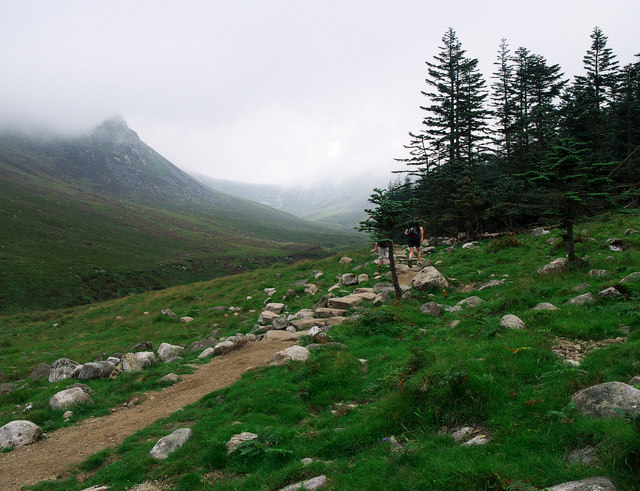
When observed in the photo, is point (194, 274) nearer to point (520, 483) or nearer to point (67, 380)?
point (67, 380)

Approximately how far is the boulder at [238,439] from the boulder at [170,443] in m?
1.53

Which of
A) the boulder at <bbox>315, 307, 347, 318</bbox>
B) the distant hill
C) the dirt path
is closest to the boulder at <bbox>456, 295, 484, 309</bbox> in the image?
the boulder at <bbox>315, 307, 347, 318</bbox>

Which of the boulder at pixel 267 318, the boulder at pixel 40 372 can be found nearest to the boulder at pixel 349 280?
the boulder at pixel 267 318

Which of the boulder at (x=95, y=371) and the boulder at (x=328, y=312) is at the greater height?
the boulder at (x=328, y=312)

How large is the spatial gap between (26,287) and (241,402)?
7942 centimetres

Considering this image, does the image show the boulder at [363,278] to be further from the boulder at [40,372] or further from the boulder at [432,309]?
the boulder at [40,372]

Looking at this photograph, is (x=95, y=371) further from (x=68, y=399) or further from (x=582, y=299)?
(x=582, y=299)

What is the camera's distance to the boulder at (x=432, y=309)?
14.2 metres

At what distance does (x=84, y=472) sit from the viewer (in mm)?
8242

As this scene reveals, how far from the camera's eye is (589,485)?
3896mm

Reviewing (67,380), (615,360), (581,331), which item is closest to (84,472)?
(67,380)

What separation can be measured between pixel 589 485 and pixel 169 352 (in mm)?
17217

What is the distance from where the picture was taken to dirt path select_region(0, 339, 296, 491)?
339 inches

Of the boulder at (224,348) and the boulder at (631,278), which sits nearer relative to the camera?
the boulder at (631,278)
